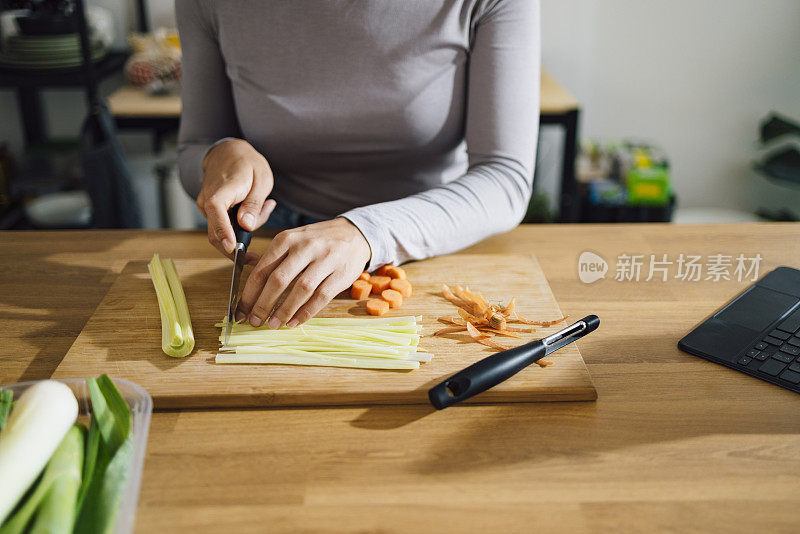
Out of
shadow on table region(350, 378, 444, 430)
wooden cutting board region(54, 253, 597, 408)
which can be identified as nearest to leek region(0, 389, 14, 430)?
wooden cutting board region(54, 253, 597, 408)

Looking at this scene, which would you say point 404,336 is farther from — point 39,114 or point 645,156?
point 39,114

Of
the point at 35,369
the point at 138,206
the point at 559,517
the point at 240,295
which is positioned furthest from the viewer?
the point at 138,206

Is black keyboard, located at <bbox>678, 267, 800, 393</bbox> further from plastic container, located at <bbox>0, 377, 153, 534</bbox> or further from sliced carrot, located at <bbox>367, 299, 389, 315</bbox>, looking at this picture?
plastic container, located at <bbox>0, 377, 153, 534</bbox>

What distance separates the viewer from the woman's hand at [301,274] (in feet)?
3.02

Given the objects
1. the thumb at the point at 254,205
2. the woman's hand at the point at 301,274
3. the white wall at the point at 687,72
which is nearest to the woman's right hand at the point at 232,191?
the thumb at the point at 254,205

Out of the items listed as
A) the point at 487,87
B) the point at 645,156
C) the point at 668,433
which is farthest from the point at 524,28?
the point at 645,156

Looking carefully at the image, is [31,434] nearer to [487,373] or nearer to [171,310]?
[171,310]

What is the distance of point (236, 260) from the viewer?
98 cm

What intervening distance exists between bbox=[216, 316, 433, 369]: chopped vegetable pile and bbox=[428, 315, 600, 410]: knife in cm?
7

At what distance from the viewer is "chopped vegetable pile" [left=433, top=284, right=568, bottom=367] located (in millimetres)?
908

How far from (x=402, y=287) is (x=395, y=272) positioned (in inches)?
1.7

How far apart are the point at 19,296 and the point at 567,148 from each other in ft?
6.46

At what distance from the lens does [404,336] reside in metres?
0.89

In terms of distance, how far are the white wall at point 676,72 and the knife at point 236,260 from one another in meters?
2.27
